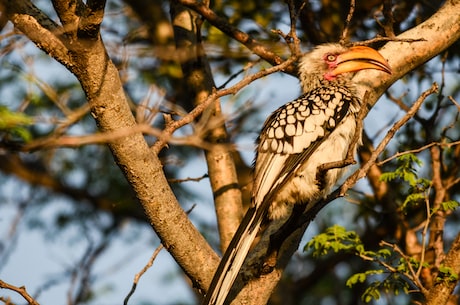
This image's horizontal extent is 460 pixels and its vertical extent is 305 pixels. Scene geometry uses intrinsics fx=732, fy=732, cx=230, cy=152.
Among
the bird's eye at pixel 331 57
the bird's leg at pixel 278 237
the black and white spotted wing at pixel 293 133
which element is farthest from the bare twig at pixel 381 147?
the bird's eye at pixel 331 57

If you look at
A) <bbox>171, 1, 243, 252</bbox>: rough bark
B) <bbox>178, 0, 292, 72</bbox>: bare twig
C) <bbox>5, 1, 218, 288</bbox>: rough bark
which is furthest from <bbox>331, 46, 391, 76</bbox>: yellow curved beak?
<bbox>5, 1, 218, 288</bbox>: rough bark

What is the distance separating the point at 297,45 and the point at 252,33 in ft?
8.04

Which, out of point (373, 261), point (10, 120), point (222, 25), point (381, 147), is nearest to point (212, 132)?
point (222, 25)

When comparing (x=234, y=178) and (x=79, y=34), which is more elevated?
(x=234, y=178)

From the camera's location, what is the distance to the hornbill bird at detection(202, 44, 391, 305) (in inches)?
153

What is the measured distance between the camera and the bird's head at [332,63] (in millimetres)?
4617

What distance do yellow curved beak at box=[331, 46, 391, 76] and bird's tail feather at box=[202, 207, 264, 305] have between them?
1198mm

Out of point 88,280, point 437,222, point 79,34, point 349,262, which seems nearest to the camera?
point 79,34

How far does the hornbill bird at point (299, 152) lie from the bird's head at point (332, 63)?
15mm

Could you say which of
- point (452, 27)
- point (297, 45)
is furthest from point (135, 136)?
point (452, 27)

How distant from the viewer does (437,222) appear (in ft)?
16.5

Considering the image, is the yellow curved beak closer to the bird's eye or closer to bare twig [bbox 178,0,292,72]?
the bird's eye

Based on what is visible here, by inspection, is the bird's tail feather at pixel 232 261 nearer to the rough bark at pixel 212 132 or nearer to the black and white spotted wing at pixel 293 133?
the black and white spotted wing at pixel 293 133

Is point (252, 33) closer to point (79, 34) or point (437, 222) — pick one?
point (437, 222)
